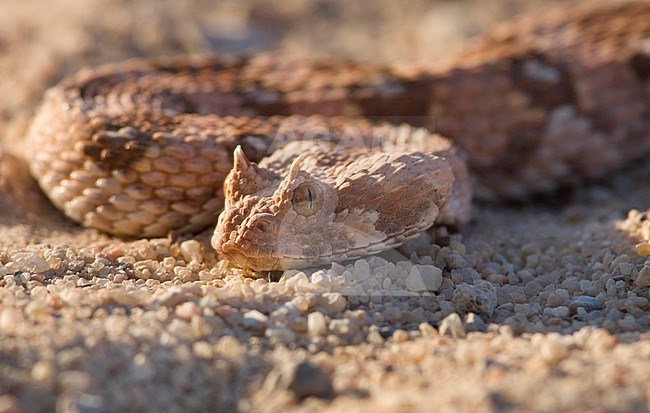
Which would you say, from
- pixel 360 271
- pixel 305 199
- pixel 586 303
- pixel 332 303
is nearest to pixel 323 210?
pixel 305 199

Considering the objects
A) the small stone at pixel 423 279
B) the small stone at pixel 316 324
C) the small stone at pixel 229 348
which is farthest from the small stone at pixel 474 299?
the small stone at pixel 229 348

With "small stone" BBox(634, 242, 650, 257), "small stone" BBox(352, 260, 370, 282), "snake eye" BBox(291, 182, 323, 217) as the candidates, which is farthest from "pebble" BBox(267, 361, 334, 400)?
"small stone" BBox(634, 242, 650, 257)

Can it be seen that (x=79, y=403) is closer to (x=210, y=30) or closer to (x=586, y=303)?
(x=586, y=303)

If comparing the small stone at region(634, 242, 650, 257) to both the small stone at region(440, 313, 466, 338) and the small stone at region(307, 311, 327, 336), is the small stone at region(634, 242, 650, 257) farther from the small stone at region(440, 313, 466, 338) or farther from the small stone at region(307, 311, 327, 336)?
the small stone at region(307, 311, 327, 336)

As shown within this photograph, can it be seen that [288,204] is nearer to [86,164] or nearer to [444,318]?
[444,318]

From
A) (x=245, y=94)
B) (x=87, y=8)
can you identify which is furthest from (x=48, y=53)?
(x=245, y=94)

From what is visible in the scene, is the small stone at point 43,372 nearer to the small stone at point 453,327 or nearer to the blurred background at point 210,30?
the small stone at point 453,327
